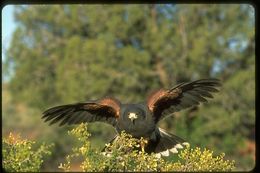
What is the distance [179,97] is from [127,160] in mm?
2250

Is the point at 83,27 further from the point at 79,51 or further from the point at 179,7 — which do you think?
the point at 179,7

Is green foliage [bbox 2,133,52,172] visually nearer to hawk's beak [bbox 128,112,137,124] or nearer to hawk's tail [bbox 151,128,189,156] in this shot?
hawk's beak [bbox 128,112,137,124]

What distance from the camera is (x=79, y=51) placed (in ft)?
62.8

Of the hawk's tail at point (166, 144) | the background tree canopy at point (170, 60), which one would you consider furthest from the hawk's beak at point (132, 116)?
the background tree canopy at point (170, 60)

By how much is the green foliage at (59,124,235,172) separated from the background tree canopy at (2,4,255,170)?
13.8m

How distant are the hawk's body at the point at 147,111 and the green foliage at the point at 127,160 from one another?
130cm

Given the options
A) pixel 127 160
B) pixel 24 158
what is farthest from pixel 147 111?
pixel 24 158

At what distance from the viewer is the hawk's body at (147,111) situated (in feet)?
17.5

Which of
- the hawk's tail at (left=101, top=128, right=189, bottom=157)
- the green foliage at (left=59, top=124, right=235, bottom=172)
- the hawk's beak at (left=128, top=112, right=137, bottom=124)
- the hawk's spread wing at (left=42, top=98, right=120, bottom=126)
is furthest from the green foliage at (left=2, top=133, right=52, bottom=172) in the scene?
the hawk's tail at (left=101, top=128, right=189, bottom=157)

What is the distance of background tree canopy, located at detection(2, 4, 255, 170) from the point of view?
731 inches

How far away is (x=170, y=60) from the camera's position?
19047mm

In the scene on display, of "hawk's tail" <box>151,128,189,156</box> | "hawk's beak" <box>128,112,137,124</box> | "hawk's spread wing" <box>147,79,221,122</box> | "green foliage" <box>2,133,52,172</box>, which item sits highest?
"hawk's spread wing" <box>147,79,221,122</box>

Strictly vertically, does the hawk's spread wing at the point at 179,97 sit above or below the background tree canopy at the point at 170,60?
below

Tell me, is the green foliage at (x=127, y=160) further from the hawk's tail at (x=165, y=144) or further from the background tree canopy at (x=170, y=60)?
the background tree canopy at (x=170, y=60)
